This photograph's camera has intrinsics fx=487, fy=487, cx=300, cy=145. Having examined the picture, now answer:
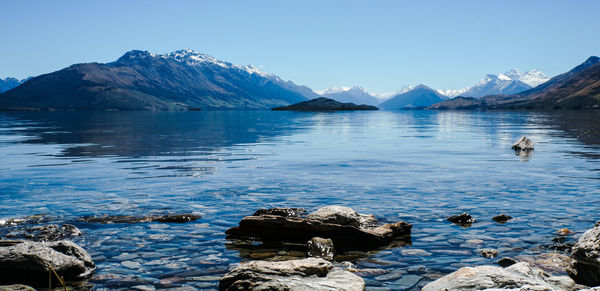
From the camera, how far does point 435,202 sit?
23172 millimetres

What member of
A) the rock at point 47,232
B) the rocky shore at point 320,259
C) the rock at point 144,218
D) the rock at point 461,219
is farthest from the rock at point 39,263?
the rock at point 461,219

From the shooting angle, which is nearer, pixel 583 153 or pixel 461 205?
pixel 461 205

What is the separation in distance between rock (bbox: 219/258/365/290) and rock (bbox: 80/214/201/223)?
26.4 feet

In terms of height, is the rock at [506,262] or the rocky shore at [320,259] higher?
the rocky shore at [320,259]

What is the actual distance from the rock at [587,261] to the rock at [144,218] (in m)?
13.7

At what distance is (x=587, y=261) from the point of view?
11.9 m

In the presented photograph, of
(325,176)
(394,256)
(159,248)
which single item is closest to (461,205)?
(394,256)

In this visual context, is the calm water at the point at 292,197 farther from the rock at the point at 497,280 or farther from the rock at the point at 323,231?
the rock at the point at 497,280

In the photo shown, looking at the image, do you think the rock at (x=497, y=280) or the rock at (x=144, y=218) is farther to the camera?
the rock at (x=144, y=218)

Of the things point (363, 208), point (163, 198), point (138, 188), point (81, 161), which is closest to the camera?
point (363, 208)

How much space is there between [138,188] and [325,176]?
11.8 m

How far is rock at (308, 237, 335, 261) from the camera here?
15.2 m

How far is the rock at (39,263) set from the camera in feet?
41.8

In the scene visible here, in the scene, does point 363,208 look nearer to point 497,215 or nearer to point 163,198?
point 497,215
